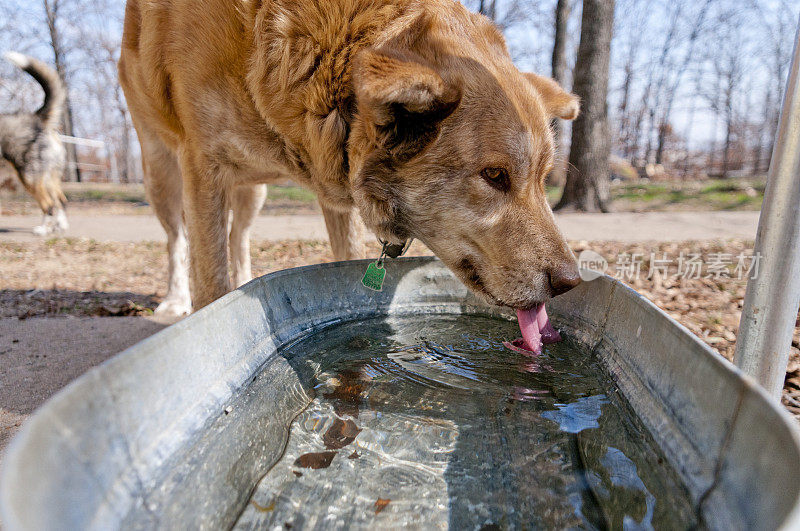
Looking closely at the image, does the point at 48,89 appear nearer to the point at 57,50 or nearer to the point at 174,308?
the point at 174,308

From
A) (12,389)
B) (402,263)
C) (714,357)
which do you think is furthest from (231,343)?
(12,389)

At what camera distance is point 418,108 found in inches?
77.6

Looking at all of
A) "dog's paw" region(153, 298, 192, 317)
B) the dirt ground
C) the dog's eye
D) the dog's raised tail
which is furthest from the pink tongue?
the dog's raised tail

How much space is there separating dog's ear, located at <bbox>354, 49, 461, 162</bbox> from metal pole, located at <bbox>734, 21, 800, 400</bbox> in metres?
1.28

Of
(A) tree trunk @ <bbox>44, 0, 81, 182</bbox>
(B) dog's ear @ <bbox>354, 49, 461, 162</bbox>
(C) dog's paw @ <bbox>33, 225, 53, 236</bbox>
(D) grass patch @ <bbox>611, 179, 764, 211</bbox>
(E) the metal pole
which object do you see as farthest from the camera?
(A) tree trunk @ <bbox>44, 0, 81, 182</bbox>

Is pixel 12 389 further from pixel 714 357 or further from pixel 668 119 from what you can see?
pixel 668 119

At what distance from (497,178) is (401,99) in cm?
61

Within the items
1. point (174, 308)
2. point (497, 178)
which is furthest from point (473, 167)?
point (174, 308)

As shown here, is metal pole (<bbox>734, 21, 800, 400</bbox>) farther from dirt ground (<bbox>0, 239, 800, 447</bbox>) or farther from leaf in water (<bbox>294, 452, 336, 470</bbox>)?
leaf in water (<bbox>294, 452, 336, 470</bbox>)

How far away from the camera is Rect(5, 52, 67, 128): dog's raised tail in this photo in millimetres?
8345

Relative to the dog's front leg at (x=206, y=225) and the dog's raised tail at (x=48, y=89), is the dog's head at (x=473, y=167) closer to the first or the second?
the dog's front leg at (x=206, y=225)

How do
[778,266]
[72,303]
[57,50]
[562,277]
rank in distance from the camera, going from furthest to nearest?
[57,50], [72,303], [562,277], [778,266]

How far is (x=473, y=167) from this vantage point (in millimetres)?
A: 2188

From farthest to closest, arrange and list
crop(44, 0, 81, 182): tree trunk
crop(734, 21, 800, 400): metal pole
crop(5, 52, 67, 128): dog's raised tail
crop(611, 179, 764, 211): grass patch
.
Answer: crop(44, 0, 81, 182): tree trunk, crop(611, 179, 764, 211): grass patch, crop(5, 52, 67, 128): dog's raised tail, crop(734, 21, 800, 400): metal pole
